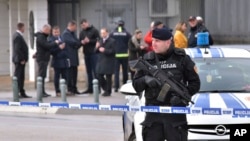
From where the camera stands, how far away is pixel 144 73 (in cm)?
697

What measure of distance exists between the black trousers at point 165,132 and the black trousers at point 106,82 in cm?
1156

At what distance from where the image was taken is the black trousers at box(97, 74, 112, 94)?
18.5 meters

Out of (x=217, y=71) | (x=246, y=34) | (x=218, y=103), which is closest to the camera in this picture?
(x=218, y=103)

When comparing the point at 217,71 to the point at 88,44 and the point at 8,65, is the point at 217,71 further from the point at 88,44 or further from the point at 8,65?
the point at 8,65

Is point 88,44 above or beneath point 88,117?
above

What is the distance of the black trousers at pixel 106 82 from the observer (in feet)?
60.7

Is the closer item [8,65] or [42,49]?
[42,49]

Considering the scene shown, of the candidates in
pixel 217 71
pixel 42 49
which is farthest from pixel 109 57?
pixel 217 71

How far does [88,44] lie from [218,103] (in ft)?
36.8

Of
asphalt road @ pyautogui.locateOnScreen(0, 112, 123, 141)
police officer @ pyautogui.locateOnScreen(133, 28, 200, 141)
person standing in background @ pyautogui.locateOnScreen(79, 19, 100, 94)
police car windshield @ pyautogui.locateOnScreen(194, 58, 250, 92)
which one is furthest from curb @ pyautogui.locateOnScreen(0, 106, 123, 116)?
police officer @ pyautogui.locateOnScreen(133, 28, 200, 141)

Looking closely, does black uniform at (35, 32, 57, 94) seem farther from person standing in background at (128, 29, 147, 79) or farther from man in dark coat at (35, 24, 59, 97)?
person standing in background at (128, 29, 147, 79)

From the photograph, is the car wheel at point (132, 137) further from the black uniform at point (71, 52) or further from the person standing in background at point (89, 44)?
the person standing in background at point (89, 44)

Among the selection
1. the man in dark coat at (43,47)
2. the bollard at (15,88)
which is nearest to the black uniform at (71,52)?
the man in dark coat at (43,47)

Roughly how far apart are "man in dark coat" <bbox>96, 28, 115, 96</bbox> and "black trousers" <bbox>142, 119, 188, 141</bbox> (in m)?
11.6
